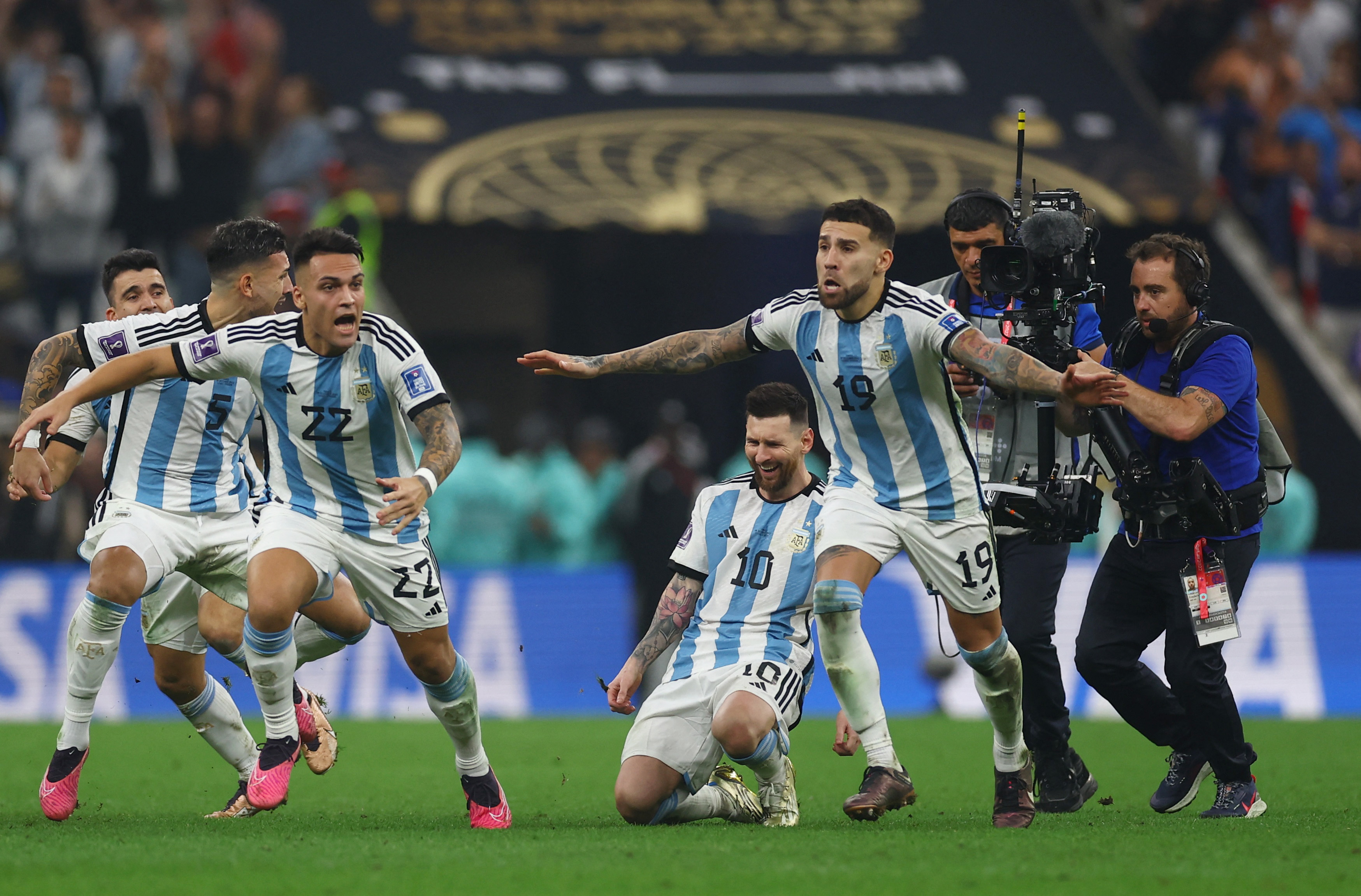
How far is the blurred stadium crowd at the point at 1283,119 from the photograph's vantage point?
17766 mm

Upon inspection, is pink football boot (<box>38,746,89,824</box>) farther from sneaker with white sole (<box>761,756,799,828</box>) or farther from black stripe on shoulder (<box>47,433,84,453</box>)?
black stripe on shoulder (<box>47,433,84,453</box>)

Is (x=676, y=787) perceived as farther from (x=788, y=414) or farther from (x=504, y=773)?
(x=504, y=773)

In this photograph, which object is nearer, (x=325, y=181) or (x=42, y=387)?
(x=42, y=387)

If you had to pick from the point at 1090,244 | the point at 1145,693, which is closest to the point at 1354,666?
the point at 1145,693

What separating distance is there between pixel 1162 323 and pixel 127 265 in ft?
15.2

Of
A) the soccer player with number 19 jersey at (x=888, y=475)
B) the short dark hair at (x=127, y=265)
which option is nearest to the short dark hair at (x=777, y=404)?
the soccer player with number 19 jersey at (x=888, y=475)

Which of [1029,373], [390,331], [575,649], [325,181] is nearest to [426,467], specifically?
[390,331]

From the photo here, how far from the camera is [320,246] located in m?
6.60

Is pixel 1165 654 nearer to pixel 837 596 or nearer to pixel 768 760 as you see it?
pixel 837 596

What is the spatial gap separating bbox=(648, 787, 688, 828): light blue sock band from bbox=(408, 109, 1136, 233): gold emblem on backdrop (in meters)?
10.3

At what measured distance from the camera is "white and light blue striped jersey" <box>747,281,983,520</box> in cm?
653

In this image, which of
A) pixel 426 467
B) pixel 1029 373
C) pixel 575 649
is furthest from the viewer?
pixel 575 649

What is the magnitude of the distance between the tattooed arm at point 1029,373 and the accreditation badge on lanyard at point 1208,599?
107cm

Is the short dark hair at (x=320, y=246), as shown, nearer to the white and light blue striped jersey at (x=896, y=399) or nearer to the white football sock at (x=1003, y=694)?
the white and light blue striped jersey at (x=896, y=399)
